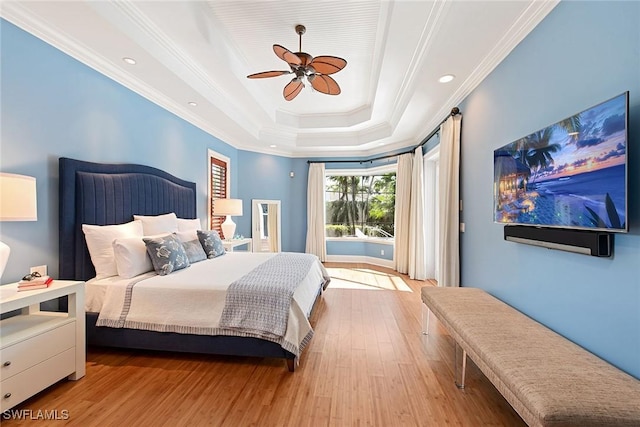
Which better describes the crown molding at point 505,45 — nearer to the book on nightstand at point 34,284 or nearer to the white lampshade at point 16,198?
the white lampshade at point 16,198

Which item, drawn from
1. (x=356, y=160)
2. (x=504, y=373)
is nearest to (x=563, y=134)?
(x=504, y=373)

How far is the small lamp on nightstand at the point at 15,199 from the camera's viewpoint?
1733 millimetres

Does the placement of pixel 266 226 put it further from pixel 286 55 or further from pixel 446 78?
pixel 446 78

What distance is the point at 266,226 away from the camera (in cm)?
655

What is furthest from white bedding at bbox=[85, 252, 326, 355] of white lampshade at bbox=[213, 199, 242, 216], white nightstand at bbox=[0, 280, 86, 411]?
white lampshade at bbox=[213, 199, 242, 216]

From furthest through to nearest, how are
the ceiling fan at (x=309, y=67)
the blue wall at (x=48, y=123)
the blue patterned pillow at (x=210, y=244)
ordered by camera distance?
the blue patterned pillow at (x=210, y=244) < the ceiling fan at (x=309, y=67) < the blue wall at (x=48, y=123)

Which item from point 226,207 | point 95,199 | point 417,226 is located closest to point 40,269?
point 95,199

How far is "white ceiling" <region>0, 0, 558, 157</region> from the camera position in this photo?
2.16 metres

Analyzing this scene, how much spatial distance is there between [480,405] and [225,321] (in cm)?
191

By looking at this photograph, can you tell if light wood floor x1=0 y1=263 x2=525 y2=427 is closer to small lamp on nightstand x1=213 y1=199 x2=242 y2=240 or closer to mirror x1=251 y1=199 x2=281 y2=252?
small lamp on nightstand x1=213 y1=199 x2=242 y2=240

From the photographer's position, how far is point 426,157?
496 centimetres

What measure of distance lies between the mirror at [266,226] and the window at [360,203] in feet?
4.23

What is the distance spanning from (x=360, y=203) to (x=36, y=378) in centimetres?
601

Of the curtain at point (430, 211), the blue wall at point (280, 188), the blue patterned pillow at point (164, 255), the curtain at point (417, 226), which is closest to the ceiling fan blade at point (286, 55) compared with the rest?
the blue patterned pillow at point (164, 255)
